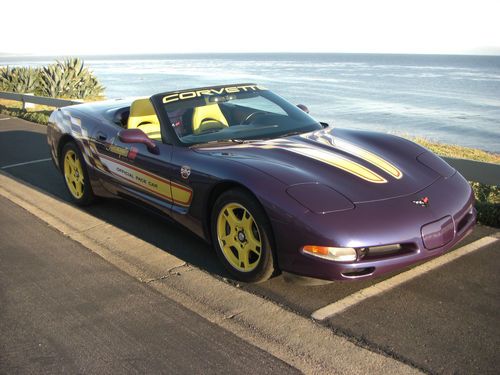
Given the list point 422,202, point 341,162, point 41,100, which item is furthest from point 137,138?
point 41,100

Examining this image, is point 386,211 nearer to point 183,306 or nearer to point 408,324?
point 408,324

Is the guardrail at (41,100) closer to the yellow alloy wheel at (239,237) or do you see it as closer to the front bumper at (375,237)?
the yellow alloy wheel at (239,237)

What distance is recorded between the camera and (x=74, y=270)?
4211 mm

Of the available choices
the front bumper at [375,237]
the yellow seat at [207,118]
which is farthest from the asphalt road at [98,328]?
the yellow seat at [207,118]

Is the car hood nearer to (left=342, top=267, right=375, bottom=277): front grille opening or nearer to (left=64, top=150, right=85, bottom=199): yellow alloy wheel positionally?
(left=342, top=267, right=375, bottom=277): front grille opening

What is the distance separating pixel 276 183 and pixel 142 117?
2.25m

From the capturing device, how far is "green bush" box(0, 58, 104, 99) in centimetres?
2000

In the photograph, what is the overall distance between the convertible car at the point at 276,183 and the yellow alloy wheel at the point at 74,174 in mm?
210

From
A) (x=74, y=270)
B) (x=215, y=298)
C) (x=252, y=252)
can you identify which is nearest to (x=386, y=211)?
(x=252, y=252)

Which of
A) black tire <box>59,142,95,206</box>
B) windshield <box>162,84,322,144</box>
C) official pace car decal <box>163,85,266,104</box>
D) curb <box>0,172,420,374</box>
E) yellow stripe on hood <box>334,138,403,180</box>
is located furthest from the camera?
black tire <box>59,142,95,206</box>

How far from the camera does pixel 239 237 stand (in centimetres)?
379

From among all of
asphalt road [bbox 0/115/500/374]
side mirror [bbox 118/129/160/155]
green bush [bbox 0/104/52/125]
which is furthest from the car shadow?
green bush [bbox 0/104/52/125]

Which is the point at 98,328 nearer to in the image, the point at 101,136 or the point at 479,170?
the point at 101,136

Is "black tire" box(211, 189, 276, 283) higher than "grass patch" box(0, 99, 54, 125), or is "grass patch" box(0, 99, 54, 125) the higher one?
"black tire" box(211, 189, 276, 283)
